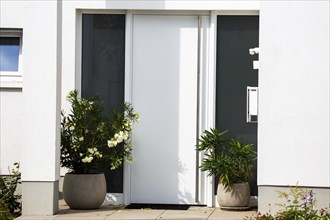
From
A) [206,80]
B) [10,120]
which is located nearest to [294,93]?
[206,80]

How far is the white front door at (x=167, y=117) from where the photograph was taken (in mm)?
12055

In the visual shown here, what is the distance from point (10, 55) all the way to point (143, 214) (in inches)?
136

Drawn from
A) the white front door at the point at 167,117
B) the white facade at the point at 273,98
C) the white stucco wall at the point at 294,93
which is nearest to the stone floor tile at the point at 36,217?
the white facade at the point at 273,98

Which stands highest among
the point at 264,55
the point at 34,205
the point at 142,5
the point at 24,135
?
the point at 142,5

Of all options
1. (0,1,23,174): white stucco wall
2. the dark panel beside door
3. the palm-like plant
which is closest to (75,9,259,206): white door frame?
the dark panel beside door

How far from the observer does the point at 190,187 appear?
12047 mm

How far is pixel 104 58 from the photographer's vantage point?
12.2 m

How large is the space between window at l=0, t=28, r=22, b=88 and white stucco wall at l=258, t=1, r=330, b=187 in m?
3.95

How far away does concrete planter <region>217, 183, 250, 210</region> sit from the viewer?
37.2 feet

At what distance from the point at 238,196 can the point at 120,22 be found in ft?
10.6

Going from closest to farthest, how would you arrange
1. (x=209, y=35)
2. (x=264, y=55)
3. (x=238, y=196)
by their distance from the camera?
(x=264, y=55) < (x=238, y=196) < (x=209, y=35)

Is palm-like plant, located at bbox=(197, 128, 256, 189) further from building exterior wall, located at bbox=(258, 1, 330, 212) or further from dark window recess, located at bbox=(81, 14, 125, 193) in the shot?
dark window recess, located at bbox=(81, 14, 125, 193)

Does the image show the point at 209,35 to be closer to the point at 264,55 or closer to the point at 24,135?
the point at 264,55

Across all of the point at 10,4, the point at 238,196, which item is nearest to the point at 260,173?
the point at 238,196
